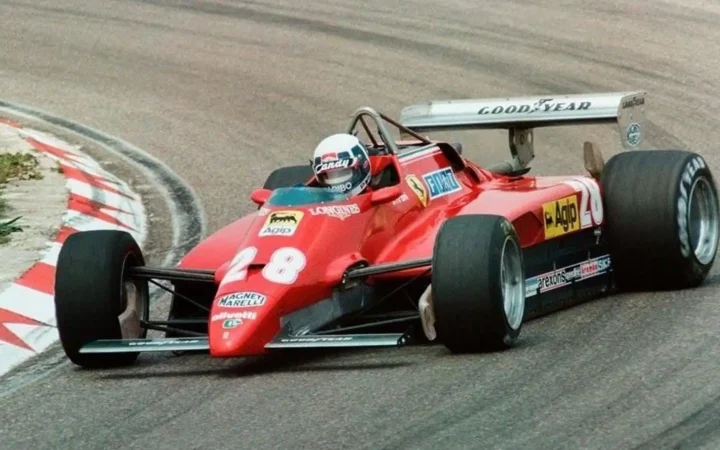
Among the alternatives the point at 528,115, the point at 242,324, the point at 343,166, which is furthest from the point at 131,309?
the point at 528,115

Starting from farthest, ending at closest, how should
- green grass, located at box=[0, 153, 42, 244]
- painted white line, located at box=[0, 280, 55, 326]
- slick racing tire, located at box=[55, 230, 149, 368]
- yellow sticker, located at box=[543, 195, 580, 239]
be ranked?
1. green grass, located at box=[0, 153, 42, 244]
2. painted white line, located at box=[0, 280, 55, 326]
3. yellow sticker, located at box=[543, 195, 580, 239]
4. slick racing tire, located at box=[55, 230, 149, 368]

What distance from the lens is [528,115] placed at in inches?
443

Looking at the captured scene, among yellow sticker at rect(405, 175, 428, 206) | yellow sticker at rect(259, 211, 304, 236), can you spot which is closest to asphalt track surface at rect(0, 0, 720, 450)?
yellow sticker at rect(259, 211, 304, 236)

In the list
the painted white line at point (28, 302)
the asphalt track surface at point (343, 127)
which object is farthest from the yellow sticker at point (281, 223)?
the painted white line at point (28, 302)

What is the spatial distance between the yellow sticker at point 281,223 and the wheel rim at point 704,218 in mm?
2734

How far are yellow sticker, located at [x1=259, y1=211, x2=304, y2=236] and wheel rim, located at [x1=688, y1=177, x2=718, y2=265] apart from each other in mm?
2734

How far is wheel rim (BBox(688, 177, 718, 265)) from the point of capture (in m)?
10.2

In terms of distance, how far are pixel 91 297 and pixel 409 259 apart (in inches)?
66.5

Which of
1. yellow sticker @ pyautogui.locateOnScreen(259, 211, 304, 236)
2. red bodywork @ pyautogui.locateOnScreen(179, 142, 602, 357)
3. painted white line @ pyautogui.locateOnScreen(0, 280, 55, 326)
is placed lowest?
painted white line @ pyautogui.locateOnScreen(0, 280, 55, 326)

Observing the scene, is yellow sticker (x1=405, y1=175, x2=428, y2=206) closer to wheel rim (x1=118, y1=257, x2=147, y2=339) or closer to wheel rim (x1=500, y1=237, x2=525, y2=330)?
wheel rim (x1=500, y1=237, x2=525, y2=330)

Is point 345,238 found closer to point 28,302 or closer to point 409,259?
point 409,259

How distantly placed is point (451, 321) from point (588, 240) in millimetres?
2091

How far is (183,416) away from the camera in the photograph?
7.58m

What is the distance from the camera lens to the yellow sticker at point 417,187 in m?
9.55
